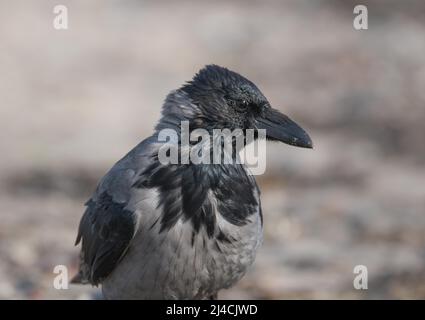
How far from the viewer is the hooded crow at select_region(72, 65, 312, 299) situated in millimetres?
6531

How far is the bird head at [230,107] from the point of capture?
6.75 metres

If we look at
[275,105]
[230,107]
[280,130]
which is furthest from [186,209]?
[275,105]

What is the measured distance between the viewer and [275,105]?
44.3 ft

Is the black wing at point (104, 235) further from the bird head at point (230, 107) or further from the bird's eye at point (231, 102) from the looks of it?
the bird's eye at point (231, 102)

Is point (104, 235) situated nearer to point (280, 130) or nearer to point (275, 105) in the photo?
point (280, 130)

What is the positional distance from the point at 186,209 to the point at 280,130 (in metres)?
0.89

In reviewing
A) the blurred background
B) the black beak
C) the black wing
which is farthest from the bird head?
the blurred background

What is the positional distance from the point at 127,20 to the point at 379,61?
4037 mm

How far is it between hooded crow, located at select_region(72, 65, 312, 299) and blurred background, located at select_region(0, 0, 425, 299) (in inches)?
64.6

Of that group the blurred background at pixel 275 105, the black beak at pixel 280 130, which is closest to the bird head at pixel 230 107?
the black beak at pixel 280 130

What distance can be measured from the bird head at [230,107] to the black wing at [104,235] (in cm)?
77

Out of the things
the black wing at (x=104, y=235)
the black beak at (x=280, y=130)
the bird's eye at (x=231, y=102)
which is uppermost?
the bird's eye at (x=231, y=102)

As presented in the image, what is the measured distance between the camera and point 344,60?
591 inches

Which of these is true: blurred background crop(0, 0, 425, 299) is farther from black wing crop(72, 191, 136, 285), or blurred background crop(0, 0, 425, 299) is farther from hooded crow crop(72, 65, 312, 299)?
hooded crow crop(72, 65, 312, 299)
